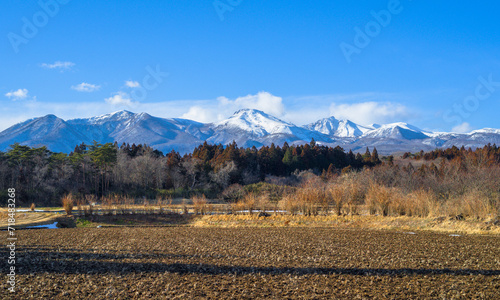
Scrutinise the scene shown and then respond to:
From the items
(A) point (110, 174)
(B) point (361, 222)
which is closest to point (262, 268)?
(B) point (361, 222)

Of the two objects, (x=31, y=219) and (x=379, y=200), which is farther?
(x=379, y=200)

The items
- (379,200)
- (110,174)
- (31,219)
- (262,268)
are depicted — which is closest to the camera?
(262,268)

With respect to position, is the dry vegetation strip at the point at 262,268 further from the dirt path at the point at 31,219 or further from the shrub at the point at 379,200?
the shrub at the point at 379,200

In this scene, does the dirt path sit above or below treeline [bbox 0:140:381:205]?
below

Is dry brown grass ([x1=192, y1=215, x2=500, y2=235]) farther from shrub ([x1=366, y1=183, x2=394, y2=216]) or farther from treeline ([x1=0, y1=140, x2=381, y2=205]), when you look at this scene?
treeline ([x1=0, y1=140, x2=381, y2=205])

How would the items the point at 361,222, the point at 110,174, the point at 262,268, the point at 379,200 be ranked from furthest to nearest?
the point at 110,174 → the point at 379,200 → the point at 361,222 → the point at 262,268

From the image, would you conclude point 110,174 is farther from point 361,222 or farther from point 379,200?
point 361,222

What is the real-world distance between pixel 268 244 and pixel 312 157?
2415 inches

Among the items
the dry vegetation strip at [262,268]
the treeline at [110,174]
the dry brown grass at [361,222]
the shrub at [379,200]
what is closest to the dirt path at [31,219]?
the dry vegetation strip at [262,268]

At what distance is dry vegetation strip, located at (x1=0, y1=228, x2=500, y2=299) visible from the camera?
9.47m

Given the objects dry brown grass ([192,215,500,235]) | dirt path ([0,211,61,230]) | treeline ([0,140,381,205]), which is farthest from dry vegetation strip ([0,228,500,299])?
treeline ([0,140,381,205])

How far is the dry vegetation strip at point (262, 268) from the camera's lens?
373 inches

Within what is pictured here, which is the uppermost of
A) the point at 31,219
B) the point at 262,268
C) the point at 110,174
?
the point at 110,174

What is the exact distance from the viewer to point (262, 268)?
12289mm
